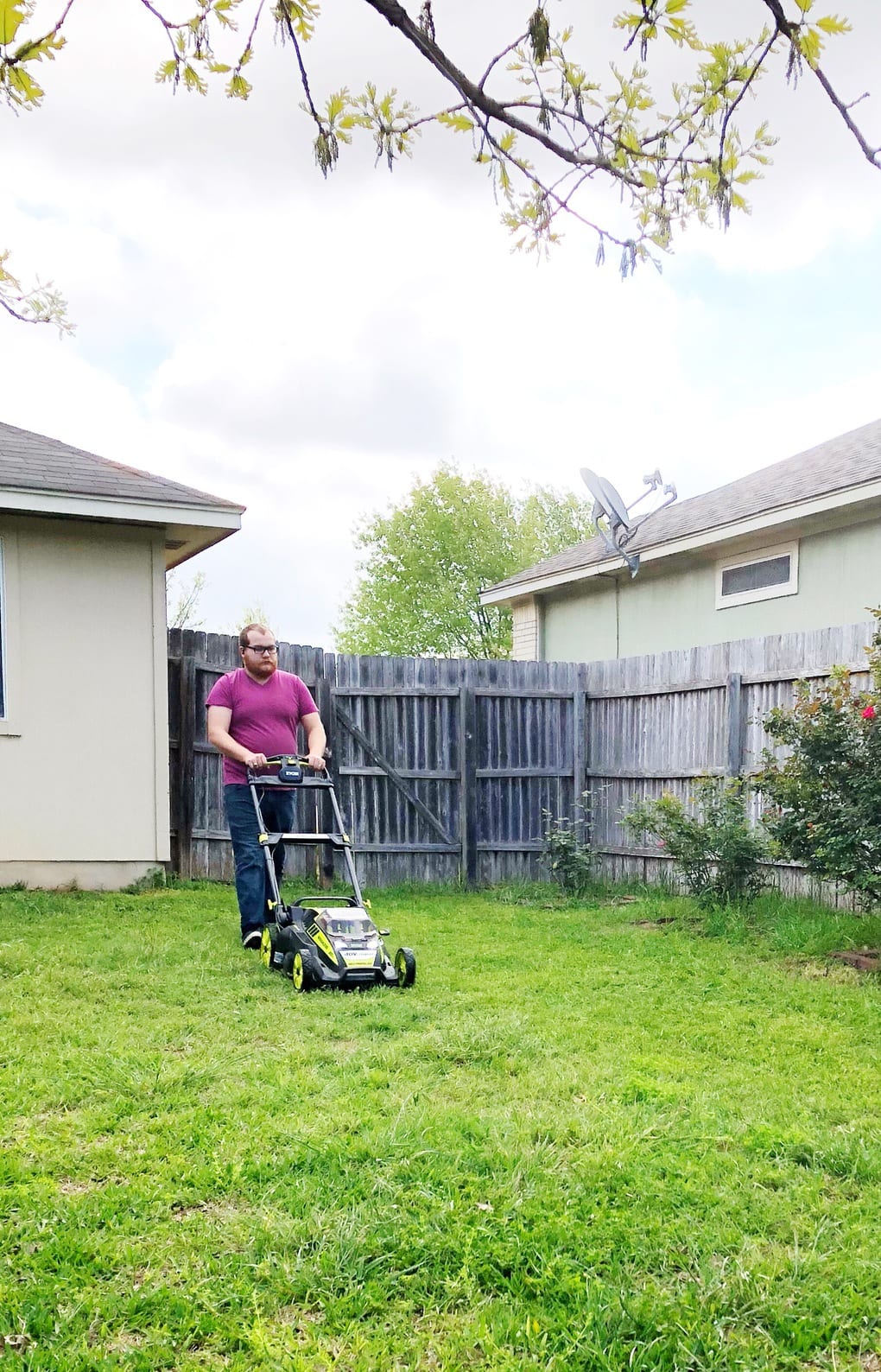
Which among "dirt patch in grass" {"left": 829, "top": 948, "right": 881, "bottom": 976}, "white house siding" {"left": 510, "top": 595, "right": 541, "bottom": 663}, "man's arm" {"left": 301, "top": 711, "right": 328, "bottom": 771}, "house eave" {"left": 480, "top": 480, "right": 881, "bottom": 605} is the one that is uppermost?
"house eave" {"left": 480, "top": 480, "right": 881, "bottom": 605}

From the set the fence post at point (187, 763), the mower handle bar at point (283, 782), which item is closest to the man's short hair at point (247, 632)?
the mower handle bar at point (283, 782)

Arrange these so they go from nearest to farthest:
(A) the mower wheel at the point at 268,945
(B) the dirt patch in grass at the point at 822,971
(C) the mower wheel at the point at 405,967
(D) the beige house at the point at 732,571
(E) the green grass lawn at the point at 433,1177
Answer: (E) the green grass lawn at the point at 433,1177, (C) the mower wheel at the point at 405,967, (A) the mower wheel at the point at 268,945, (B) the dirt patch in grass at the point at 822,971, (D) the beige house at the point at 732,571

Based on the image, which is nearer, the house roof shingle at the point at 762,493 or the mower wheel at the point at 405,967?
the mower wheel at the point at 405,967

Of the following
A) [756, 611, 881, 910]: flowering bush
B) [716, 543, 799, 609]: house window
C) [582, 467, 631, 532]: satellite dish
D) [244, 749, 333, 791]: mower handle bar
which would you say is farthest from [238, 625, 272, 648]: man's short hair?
[582, 467, 631, 532]: satellite dish

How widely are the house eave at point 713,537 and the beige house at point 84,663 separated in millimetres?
4950

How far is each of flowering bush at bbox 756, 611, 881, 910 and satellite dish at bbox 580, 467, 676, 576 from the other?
5688 millimetres

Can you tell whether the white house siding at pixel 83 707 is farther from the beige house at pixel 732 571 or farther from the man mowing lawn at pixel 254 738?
the beige house at pixel 732 571

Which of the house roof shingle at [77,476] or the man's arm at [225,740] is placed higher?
the house roof shingle at [77,476]

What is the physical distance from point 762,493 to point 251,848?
7.32m

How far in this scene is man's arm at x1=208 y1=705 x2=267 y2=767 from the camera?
5.76 metres

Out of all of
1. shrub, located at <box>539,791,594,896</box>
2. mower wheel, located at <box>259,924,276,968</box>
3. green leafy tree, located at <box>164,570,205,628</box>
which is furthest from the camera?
green leafy tree, located at <box>164,570,205,628</box>

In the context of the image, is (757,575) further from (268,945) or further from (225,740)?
(268,945)

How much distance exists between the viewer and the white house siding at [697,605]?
959 cm

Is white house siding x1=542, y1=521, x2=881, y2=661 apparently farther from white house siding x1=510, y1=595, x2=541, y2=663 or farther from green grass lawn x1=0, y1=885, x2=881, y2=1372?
green grass lawn x1=0, y1=885, x2=881, y2=1372
